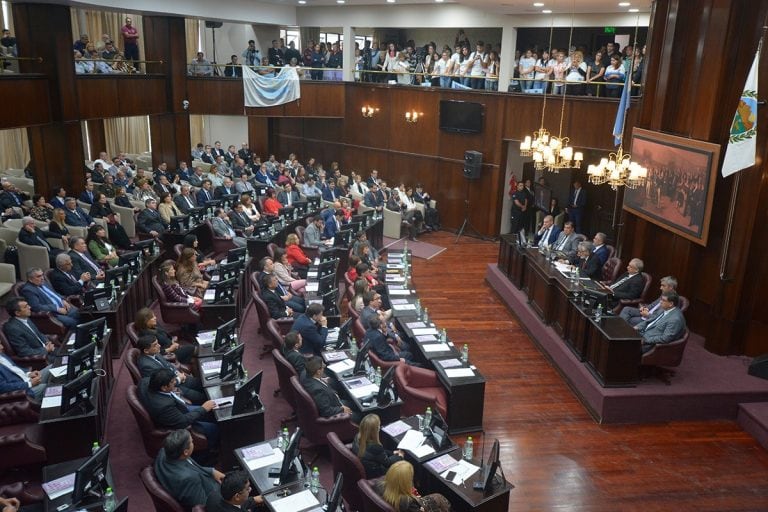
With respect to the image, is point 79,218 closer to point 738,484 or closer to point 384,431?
point 384,431

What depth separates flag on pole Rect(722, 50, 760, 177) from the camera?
766 cm

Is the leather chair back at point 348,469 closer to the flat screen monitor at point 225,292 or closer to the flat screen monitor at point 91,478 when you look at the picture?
the flat screen monitor at point 91,478

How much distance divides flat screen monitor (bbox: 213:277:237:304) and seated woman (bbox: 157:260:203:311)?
0.30 m

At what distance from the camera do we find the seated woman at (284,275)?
9914 mm

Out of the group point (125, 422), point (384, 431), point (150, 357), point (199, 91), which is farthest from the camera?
point (199, 91)

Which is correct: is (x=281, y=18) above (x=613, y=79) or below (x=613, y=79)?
above

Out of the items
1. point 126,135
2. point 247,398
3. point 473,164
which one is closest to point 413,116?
point 473,164

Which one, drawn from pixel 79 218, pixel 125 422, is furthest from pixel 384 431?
pixel 79 218

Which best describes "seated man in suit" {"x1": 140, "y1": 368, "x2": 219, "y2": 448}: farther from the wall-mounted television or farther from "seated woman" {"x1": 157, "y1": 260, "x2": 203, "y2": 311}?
the wall-mounted television

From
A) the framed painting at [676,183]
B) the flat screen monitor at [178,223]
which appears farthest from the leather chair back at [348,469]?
the flat screen monitor at [178,223]

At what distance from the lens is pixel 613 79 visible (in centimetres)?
1352

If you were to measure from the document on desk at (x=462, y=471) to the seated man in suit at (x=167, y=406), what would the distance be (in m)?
2.31

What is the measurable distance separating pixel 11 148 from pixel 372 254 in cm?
1264

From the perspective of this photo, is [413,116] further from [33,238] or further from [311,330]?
[311,330]
